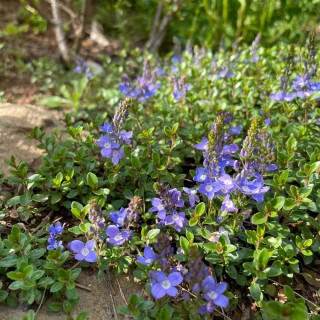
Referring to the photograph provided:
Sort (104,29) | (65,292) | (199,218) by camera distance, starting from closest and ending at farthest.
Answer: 1. (65,292)
2. (199,218)
3. (104,29)

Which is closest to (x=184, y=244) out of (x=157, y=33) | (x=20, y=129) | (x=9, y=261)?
(x=9, y=261)

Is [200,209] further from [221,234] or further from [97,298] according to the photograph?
[97,298]

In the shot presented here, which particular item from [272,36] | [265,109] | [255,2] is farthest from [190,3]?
[265,109]

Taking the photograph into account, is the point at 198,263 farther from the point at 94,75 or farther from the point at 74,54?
the point at 74,54

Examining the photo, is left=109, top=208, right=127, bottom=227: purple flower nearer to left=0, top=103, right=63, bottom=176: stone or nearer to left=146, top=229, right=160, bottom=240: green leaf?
left=146, top=229, right=160, bottom=240: green leaf

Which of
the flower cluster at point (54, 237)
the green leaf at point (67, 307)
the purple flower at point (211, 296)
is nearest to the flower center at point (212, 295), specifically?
the purple flower at point (211, 296)

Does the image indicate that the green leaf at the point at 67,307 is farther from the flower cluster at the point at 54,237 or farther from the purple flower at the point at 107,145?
the purple flower at the point at 107,145

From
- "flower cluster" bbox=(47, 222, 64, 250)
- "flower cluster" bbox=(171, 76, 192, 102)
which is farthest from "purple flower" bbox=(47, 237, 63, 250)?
"flower cluster" bbox=(171, 76, 192, 102)
